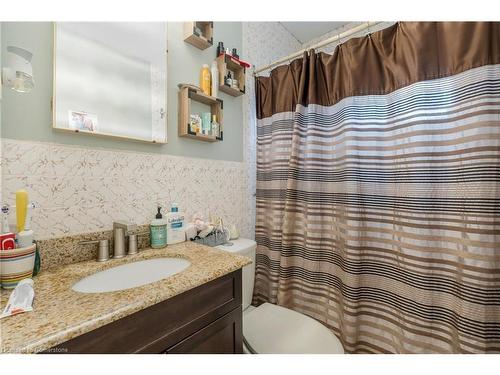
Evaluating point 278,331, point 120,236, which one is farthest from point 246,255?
point 120,236

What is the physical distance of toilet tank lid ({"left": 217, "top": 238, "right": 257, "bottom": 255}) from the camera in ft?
3.87

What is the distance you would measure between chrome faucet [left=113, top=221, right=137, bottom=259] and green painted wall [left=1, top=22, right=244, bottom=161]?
1.20ft

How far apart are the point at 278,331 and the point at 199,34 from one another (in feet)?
5.62

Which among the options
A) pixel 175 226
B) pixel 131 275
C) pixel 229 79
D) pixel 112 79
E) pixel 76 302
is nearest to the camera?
pixel 76 302

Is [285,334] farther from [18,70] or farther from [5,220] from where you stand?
[18,70]

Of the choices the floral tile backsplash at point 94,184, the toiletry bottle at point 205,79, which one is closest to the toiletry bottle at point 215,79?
the toiletry bottle at point 205,79

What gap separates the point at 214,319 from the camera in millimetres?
742

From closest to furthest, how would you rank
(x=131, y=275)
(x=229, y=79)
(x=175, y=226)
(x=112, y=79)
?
1. (x=131, y=275)
2. (x=112, y=79)
3. (x=175, y=226)
4. (x=229, y=79)

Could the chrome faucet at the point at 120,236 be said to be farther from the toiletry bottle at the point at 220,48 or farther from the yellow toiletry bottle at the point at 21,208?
the toiletry bottle at the point at 220,48

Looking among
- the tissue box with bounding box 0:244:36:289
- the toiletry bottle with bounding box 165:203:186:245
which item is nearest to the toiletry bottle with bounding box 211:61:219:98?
the toiletry bottle with bounding box 165:203:186:245

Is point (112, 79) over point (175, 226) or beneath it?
over

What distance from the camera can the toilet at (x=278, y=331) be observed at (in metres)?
0.94

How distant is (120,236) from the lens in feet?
2.99
